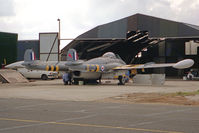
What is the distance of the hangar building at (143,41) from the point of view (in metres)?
46.7

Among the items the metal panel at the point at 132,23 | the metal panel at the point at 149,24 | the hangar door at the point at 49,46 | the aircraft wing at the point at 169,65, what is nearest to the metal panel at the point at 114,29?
the metal panel at the point at 132,23

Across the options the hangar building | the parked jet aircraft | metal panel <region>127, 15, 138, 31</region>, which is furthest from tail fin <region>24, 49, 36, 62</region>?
metal panel <region>127, 15, 138, 31</region>

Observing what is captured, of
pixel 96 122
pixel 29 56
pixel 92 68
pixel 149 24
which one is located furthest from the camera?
pixel 149 24

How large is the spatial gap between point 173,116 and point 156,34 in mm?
36212

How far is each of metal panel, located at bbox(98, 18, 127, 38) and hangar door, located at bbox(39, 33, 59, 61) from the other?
6.82 m

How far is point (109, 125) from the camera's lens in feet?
32.0

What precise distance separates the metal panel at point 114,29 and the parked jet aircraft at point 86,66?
1260cm

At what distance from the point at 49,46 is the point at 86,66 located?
19.3 meters

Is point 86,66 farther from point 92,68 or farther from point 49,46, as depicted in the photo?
point 49,46

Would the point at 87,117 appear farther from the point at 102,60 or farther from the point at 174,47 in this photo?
the point at 174,47

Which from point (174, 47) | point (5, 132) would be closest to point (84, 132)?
point (5, 132)

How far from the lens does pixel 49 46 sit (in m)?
50.5

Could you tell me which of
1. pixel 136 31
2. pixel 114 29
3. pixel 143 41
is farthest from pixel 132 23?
pixel 143 41

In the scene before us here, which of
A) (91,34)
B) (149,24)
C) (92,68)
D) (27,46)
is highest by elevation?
(149,24)
